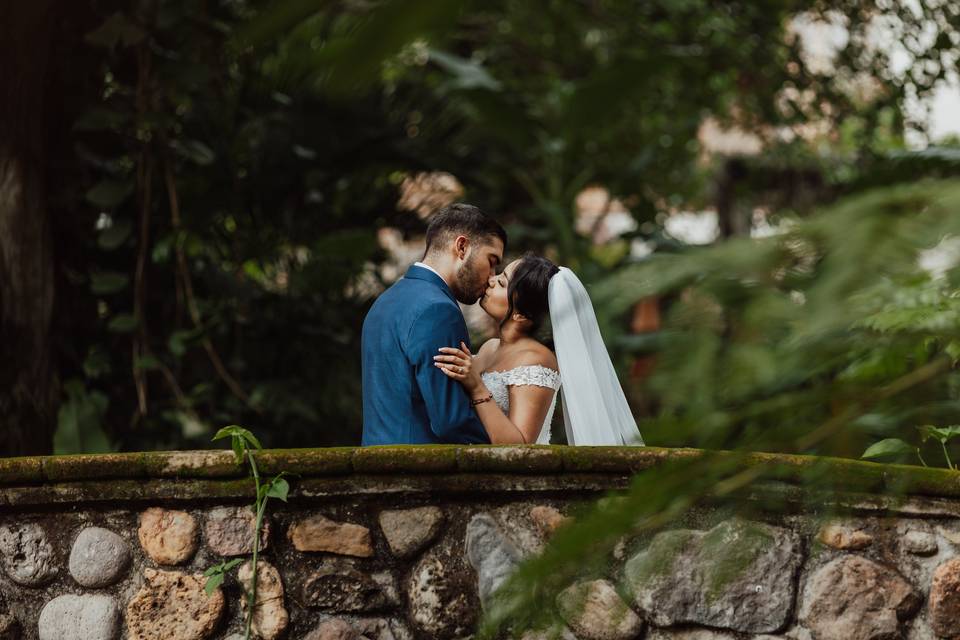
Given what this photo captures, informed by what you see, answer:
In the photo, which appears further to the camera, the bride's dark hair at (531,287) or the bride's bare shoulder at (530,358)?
the bride's bare shoulder at (530,358)

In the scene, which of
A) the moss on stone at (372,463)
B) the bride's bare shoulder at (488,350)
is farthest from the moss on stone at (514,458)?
the bride's bare shoulder at (488,350)

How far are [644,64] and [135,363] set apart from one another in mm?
5072

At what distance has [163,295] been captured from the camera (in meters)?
6.09

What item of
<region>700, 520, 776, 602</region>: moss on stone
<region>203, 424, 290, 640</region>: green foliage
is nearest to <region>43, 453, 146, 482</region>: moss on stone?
<region>203, 424, 290, 640</region>: green foliage

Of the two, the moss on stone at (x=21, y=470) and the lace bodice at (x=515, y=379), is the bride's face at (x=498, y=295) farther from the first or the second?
the moss on stone at (x=21, y=470)

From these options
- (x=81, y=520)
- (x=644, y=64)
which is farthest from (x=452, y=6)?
(x=81, y=520)

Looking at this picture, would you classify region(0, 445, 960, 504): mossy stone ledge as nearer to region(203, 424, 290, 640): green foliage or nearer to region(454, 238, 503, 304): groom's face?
region(203, 424, 290, 640): green foliage

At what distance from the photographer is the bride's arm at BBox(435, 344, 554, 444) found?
3.42m

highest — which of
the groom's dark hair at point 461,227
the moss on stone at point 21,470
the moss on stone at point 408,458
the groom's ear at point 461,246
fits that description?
the groom's dark hair at point 461,227

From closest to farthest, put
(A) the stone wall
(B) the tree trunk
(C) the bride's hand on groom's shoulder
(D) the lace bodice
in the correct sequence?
(A) the stone wall → (C) the bride's hand on groom's shoulder → (D) the lace bodice → (B) the tree trunk

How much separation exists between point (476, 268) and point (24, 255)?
7.82 feet

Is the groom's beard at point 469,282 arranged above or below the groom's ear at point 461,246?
below

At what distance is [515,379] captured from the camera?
3.83m

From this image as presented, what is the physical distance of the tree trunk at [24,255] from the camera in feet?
15.7
